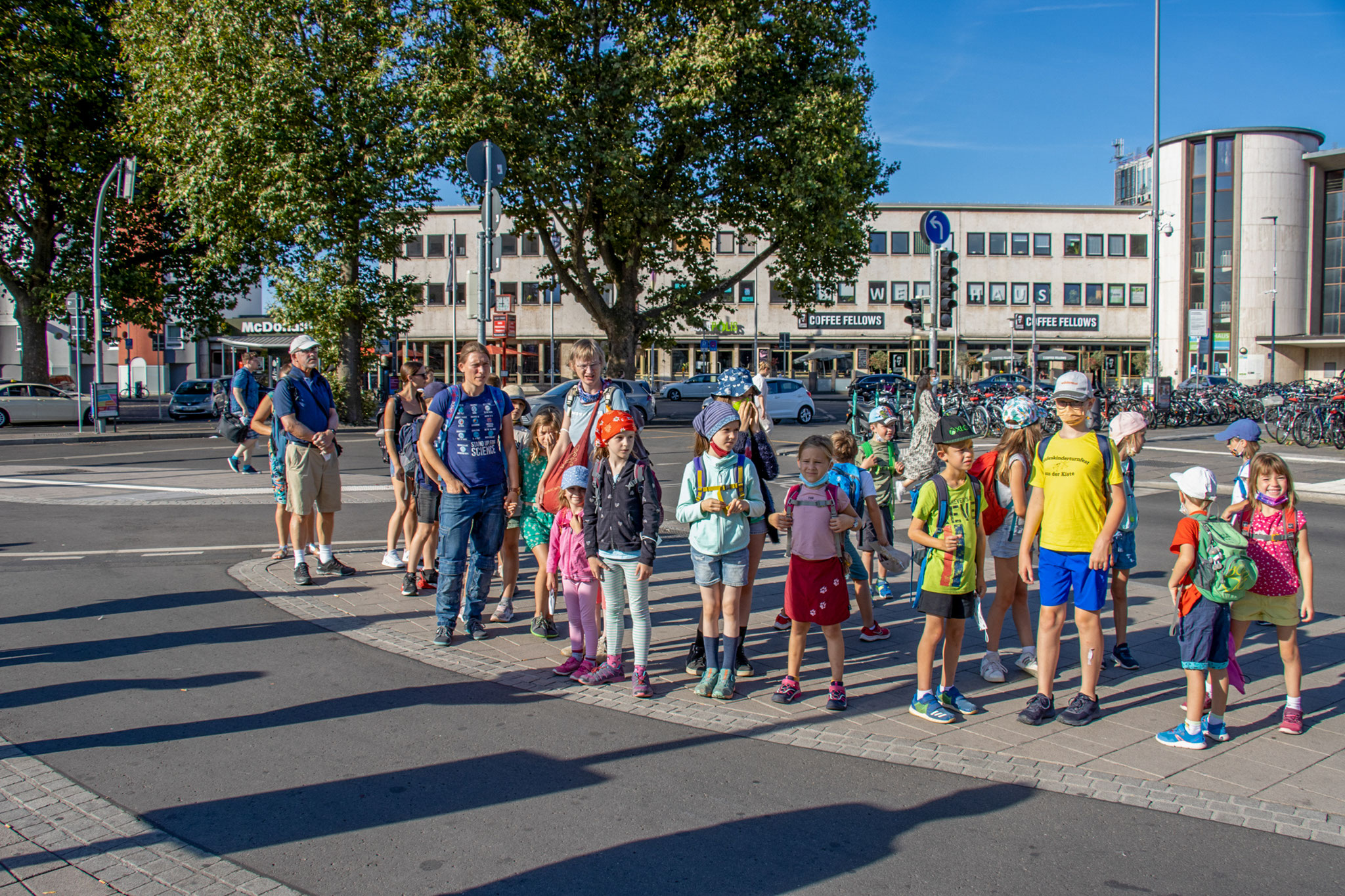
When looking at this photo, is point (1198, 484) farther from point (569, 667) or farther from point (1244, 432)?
point (569, 667)

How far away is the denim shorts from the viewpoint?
5.36 meters

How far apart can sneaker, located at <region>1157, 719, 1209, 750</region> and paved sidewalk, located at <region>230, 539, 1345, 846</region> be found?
0.15 feet

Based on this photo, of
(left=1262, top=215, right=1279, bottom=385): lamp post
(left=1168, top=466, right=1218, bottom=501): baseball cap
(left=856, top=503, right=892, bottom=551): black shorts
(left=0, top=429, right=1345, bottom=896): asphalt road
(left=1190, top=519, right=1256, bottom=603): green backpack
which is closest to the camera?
(left=0, top=429, right=1345, bottom=896): asphalt road

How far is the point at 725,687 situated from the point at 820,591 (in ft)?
2.45

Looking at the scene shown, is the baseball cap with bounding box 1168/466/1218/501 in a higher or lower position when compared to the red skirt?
higher

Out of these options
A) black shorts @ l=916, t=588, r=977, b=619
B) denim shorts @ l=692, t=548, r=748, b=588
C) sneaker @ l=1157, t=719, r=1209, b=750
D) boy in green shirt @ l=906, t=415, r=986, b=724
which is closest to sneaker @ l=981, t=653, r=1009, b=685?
boy in green shirt @ l=906, t=415, r=986, b=724

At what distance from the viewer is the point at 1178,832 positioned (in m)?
3.89

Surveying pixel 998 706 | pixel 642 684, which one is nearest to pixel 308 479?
pixel 642 684

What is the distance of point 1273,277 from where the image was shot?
201 ft

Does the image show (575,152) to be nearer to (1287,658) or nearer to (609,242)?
(609,242)

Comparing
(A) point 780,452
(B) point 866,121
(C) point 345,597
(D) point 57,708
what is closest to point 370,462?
(A) point 780,452

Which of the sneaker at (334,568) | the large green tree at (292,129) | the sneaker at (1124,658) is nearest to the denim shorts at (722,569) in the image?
the sneaker at (1124,658)

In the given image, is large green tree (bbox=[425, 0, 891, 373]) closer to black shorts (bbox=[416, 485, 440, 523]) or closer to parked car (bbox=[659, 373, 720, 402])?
parked car (bbox=[659, 373, 720, 402])

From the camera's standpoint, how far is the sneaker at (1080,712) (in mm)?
5039
